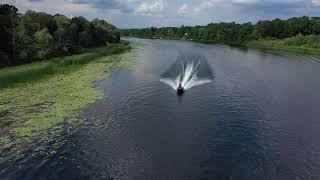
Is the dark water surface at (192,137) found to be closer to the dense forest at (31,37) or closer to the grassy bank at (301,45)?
the dense forest at (31,37)

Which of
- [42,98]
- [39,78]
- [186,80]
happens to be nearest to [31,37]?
[39,78]

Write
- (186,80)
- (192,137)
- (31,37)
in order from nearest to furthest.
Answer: (192,137), (186,80), (31,37)

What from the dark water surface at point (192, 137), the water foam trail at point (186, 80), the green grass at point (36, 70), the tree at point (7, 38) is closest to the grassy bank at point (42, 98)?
the green grass at point (36, 70)

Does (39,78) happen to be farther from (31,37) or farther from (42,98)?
(31,37)

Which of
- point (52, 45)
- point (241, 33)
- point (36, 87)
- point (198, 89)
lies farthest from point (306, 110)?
point (241, 33)

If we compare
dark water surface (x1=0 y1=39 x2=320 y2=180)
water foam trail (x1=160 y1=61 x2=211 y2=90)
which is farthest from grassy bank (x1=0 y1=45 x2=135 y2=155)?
water foam trail (x1=160 y1=61 x2=211 y2=90)

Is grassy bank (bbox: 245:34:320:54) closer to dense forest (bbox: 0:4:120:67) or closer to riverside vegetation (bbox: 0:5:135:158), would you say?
riverside vegetation (bbox: 0:5:135:158)
